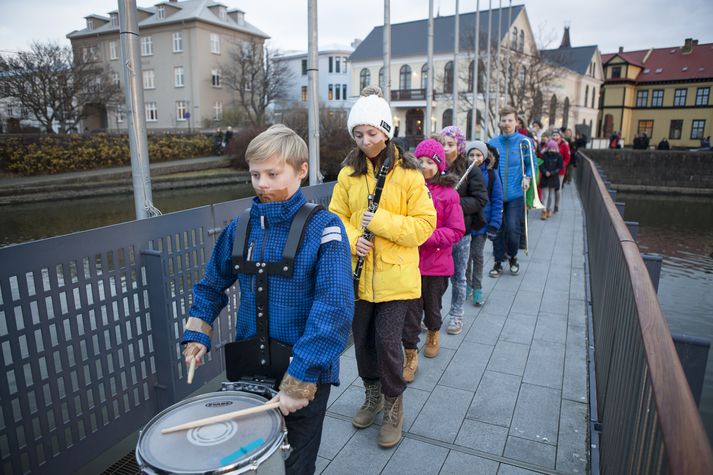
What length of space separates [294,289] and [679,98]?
76369mm

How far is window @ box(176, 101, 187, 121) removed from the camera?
51281 mm

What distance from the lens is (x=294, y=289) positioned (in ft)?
6.79

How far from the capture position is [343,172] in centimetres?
323

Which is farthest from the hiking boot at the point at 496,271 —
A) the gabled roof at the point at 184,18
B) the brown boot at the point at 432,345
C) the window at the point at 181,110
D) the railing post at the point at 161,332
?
the gabled roof at the point at 184,18

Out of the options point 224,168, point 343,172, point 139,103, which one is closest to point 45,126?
point 224,168

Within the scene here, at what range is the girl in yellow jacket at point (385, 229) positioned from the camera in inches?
118

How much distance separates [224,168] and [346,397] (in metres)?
31.3

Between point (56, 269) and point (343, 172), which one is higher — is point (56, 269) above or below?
below

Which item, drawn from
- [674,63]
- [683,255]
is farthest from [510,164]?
[674,63]

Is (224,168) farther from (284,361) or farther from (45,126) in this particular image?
(284,361)

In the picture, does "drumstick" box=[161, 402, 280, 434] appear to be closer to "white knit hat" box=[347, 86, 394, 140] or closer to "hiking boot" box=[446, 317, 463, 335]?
"white knit hat" box=[347, 86, 394, 140]

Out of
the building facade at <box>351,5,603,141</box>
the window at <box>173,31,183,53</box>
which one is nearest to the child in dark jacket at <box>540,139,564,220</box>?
the building facade at <box>351,5,603,141</box>

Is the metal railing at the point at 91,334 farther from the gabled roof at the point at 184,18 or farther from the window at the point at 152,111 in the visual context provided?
the window at the point at 152,111

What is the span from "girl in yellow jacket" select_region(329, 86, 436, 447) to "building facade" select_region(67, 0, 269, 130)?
4892 cm
